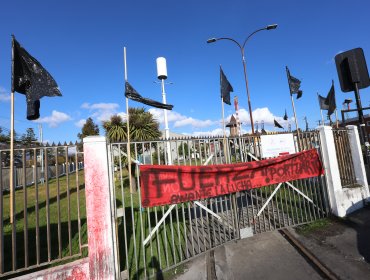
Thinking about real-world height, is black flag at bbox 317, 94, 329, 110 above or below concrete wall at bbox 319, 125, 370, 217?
above

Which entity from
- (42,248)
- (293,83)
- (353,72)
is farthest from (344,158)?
(42,248)

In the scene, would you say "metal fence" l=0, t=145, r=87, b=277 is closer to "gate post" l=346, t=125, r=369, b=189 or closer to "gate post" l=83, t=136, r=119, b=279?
"gate post" l=83, t=136, r=119, b=279

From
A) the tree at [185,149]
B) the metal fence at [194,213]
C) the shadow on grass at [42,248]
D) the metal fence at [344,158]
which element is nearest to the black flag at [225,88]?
the metal fence at [194,213]

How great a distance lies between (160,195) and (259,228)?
321cm

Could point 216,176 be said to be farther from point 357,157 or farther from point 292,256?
point 357,157

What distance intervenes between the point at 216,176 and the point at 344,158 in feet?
17.7

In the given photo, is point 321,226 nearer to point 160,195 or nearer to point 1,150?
point 160,195

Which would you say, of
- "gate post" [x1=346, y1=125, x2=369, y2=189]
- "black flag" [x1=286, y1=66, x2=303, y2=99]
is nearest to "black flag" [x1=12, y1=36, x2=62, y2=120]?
"black flag" [x1=286, y1=66, x2=303, y2=99]

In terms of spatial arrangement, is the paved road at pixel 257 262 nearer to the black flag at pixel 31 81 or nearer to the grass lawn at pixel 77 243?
the grass lawn at pixel 77 243

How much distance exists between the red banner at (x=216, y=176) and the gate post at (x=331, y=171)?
292 millimetres

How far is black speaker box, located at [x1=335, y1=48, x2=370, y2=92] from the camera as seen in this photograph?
8.14 metres

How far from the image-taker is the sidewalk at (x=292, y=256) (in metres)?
4.83

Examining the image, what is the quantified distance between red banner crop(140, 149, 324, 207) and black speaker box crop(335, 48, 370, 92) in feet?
9.26

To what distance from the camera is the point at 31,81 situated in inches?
186
